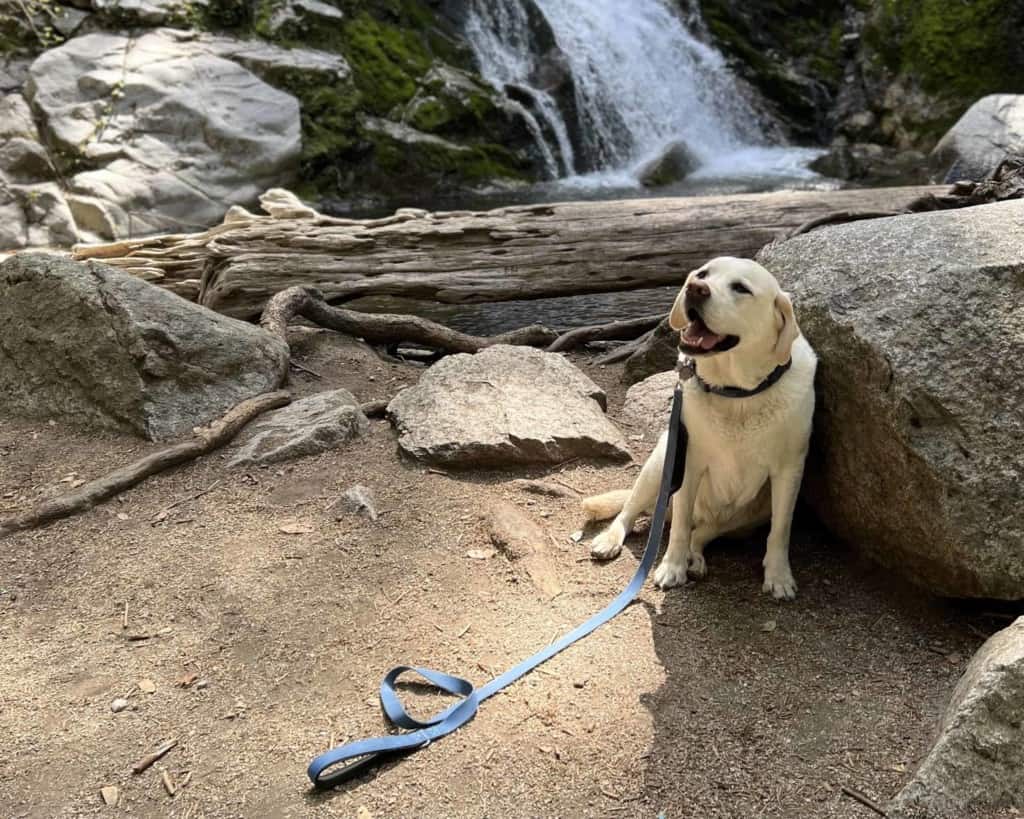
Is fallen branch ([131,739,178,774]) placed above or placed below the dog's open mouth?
below

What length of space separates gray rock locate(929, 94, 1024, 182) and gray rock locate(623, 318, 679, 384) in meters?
5.84

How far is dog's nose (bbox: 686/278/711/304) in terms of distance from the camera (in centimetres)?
273

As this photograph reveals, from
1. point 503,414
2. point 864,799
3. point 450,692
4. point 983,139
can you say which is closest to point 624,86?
point 983,139

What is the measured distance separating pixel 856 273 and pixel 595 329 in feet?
12.4

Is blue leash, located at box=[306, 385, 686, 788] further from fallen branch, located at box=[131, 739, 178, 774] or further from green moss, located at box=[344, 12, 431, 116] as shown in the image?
green moss, located at box=[344, 12, 431, 116]

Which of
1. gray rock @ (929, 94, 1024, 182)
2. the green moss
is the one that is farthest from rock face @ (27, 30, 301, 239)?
gray rock @ (929, 94, 1024, 182)

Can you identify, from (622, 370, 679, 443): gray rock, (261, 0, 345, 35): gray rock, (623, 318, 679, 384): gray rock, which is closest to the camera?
(622, 370, 679, 443): gray rock

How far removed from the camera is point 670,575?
3225 millimetres

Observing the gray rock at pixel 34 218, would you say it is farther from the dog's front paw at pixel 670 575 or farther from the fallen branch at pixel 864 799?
the fallen branch at pixel 864 799

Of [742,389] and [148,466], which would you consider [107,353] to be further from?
[742,389]

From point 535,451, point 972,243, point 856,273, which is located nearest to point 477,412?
point 535,451

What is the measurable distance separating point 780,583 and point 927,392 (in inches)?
35.3

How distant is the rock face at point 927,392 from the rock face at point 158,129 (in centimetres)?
1000

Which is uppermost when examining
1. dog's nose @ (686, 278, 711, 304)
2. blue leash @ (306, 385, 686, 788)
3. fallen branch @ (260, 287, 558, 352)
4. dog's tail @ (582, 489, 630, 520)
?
dog's nose @ (686, 278, 711, 304)
